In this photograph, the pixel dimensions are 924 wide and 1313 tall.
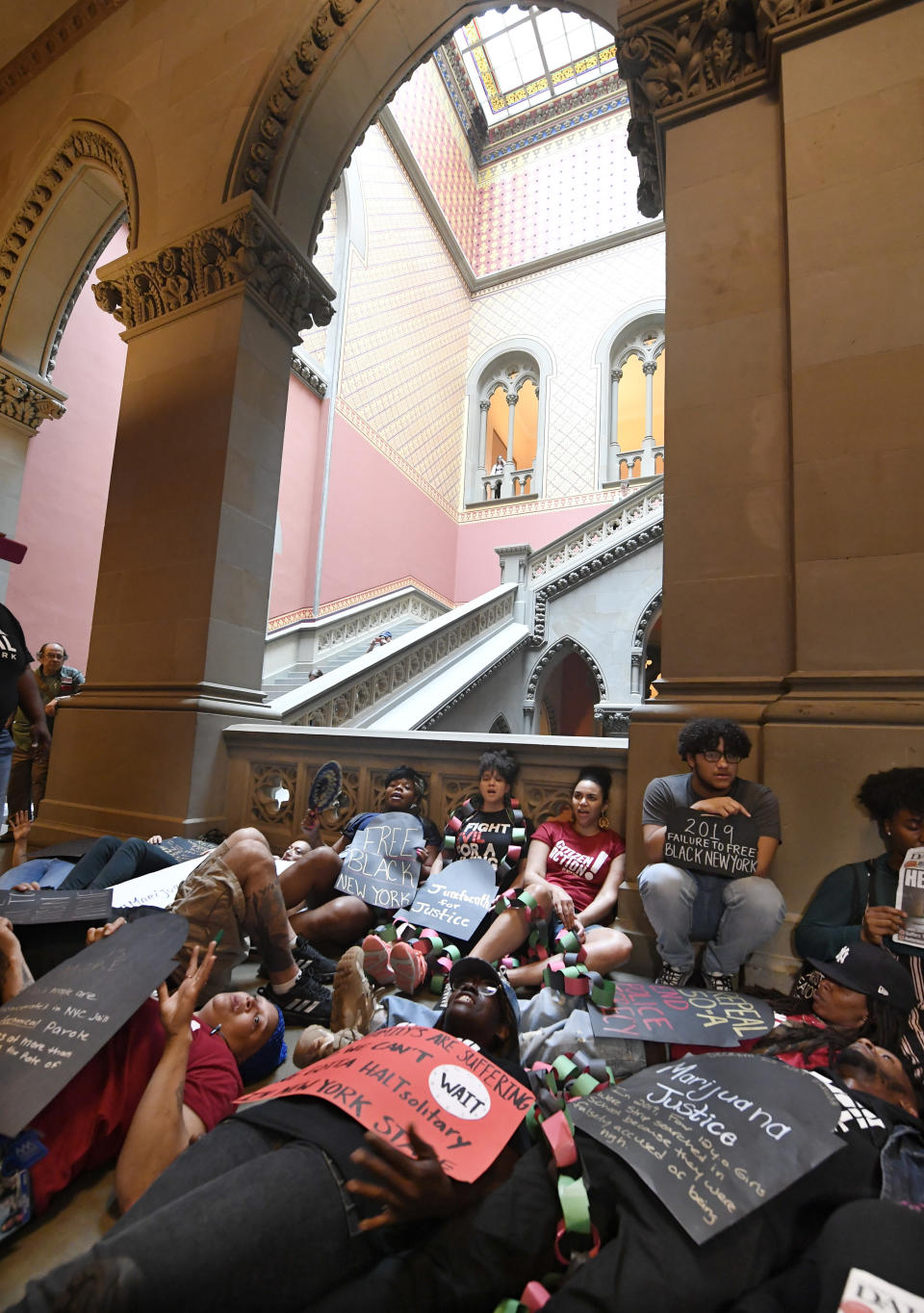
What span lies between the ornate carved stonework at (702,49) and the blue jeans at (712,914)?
3.75 metres

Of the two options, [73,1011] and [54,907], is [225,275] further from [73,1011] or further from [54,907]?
[73,1011]

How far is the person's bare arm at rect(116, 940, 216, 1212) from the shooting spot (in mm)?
1318

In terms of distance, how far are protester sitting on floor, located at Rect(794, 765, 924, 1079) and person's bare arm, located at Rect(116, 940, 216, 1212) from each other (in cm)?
191

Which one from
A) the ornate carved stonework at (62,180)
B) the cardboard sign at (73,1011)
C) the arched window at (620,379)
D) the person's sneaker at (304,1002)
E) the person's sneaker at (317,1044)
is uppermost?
the arched window at (620,379)

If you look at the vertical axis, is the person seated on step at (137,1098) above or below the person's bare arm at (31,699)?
below

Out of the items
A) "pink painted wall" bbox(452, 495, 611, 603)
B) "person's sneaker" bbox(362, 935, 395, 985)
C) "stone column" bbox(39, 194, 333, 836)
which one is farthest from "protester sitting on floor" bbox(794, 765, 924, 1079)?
"pink painted wall" bbox(452, 495, 611, 603)

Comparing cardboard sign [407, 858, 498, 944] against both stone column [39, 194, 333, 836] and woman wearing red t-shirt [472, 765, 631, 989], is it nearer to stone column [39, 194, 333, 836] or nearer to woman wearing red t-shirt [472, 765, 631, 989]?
woman wearing red t-shirt [472, 765, 631, 989]

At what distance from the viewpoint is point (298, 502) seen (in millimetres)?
11289

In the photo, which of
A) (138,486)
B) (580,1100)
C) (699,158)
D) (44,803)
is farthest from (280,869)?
(699,158)

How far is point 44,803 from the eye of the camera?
477 cm

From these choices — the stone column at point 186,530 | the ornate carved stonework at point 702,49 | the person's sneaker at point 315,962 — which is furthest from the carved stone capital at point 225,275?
the person's sneaker at point 315,962

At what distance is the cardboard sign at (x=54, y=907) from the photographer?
191 centimetres

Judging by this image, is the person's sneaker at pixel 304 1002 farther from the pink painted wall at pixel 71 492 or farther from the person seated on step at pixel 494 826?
the pink painted wall at pixel 71 492

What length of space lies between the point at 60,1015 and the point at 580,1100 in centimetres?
113
